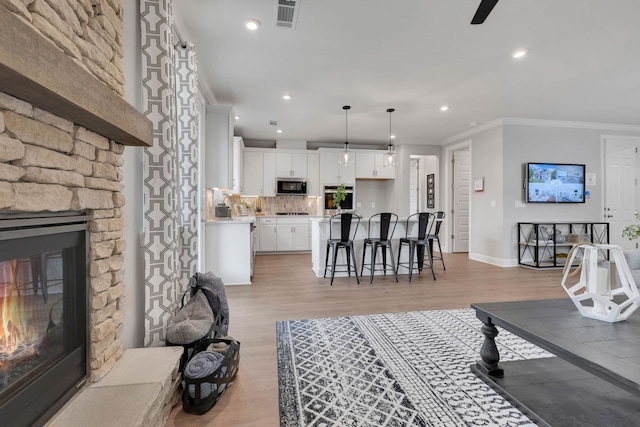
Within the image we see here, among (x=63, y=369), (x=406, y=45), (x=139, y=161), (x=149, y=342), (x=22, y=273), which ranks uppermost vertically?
(x=406, y=45)

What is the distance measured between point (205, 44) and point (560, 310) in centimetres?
371

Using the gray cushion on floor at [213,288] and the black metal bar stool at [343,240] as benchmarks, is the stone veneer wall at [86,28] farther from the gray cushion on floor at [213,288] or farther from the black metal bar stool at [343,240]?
the black metal bar stool at [343,240]

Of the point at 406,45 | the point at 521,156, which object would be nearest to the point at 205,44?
the point at 406,45

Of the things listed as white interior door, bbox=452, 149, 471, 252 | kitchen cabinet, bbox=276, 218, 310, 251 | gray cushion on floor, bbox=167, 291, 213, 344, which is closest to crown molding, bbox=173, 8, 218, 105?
gray cushion on floor, bbox=167, 291, 213, 344

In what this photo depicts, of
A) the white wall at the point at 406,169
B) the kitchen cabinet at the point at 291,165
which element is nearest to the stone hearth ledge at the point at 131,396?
the kitchen cabinet at the point at 291,165

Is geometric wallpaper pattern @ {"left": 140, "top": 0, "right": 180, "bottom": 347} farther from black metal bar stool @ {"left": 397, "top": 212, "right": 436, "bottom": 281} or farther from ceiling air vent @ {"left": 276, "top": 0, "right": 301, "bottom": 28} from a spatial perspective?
black metal bar stool @ {"left": 397, "top": 212, "right": 436, "bottom": 281}

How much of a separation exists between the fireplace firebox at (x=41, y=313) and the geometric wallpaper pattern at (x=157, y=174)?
1.74 ft

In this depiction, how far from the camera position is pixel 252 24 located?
256 cm

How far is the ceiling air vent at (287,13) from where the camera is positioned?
226 cm

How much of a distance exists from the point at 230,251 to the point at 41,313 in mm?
2942

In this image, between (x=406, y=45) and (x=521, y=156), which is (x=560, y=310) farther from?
(x=521, y=156)

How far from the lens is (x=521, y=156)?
5.38 metres

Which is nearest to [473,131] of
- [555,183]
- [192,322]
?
[555,183]

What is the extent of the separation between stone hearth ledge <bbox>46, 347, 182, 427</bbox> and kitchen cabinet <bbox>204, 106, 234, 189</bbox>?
9.93 ft
